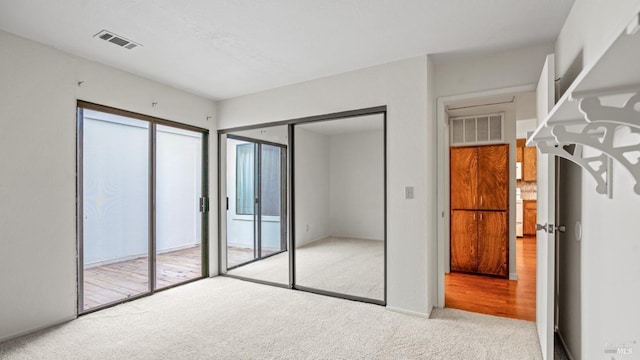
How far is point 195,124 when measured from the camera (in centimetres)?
417

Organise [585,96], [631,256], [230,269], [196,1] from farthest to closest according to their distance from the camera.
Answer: [230,269], [196,1], [631,256], [585,96]

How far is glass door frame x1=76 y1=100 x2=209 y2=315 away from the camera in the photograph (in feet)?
9.90

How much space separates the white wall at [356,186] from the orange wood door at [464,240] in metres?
1.19

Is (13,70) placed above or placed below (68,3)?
below

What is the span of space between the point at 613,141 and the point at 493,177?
10.8ft

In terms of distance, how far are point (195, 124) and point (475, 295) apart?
161 inches

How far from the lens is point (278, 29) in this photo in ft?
8.18

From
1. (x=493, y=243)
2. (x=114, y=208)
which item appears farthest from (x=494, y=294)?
(x=114, y=208)

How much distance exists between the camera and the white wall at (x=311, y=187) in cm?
424

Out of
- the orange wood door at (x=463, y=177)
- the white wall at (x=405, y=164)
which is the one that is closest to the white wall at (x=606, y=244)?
the white wall at (x=405, y=164)

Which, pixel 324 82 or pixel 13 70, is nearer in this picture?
pixel 13 70

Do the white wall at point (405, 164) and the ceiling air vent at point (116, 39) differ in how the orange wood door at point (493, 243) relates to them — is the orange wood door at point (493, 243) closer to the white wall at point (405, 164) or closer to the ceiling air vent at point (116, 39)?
the white wall at point (405, 164)

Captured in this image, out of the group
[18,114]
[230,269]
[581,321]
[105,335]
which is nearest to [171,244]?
[230,269]

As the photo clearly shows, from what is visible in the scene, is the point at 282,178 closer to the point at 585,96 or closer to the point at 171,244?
the point at 171,244
